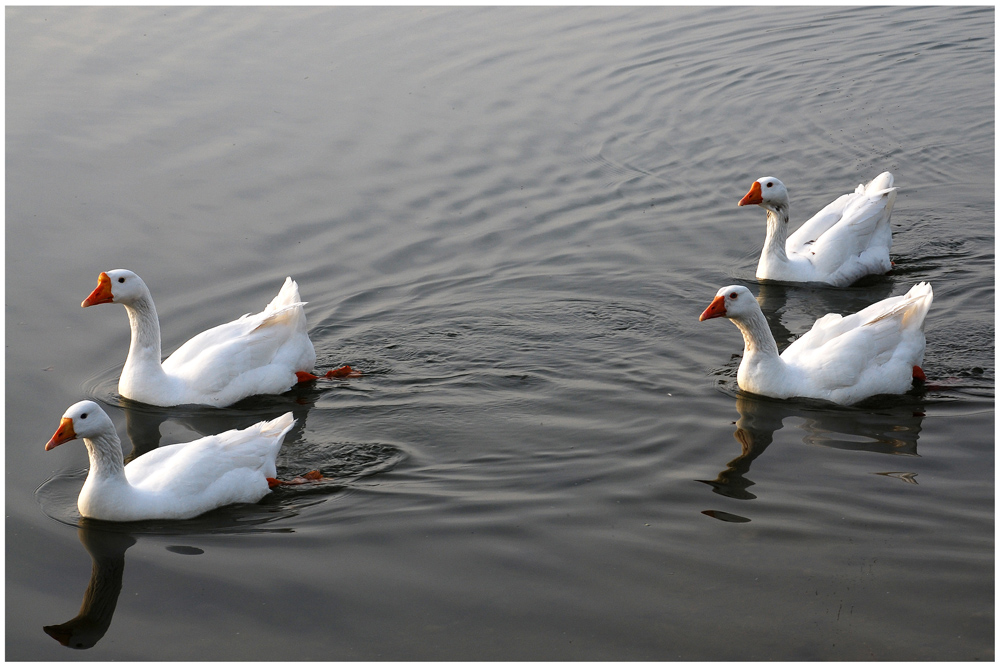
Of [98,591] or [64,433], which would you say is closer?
[98,591]

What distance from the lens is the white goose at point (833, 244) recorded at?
1229 cm

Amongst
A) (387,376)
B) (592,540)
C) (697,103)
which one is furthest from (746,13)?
(592,540)

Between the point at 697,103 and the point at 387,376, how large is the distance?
33.0 feet

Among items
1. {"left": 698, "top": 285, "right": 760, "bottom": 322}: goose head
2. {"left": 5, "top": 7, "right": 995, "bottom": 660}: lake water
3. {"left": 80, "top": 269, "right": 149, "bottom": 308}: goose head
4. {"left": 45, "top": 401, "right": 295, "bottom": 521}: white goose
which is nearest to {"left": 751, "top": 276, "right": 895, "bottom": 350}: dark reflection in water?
{"left": 5, "top": 7, "right": 995, "bottom": 660}: lake water

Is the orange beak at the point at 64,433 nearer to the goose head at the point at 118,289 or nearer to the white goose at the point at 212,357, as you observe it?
the white goose at the point at 212,357

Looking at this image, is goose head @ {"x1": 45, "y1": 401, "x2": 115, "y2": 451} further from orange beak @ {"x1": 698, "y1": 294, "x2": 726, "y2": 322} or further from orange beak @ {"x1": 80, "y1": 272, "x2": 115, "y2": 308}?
orange beak @ {"x1": 698, "y1": 294, "x2": 726, "y2": 322}

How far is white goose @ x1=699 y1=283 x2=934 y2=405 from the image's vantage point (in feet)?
30.5

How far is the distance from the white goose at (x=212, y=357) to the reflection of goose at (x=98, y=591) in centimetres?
223

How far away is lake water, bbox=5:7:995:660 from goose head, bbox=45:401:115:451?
0.72 m

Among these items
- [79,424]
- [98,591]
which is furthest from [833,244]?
[98,591]

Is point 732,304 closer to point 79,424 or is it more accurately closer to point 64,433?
point 79,424

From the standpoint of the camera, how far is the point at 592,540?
7.48 metres

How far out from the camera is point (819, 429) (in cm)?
899

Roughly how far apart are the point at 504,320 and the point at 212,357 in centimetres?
328
